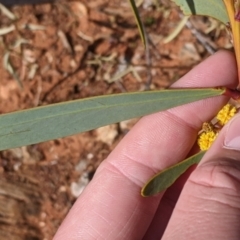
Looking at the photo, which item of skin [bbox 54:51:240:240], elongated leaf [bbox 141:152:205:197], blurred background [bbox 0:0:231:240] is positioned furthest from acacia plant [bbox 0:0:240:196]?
blurred background [bbox 0:0:231:240]

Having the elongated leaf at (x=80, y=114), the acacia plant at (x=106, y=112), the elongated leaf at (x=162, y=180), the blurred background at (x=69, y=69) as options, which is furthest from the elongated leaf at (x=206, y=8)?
the blurred background at (x=69, y=69)

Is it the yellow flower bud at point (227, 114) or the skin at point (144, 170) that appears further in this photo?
the skin at point (144, 170)

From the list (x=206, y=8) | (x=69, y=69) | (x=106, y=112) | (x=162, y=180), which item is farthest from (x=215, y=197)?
(x=69, y=69)

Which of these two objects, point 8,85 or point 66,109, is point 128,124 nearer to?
point 8,85

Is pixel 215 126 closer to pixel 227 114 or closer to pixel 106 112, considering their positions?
pixel 227 114

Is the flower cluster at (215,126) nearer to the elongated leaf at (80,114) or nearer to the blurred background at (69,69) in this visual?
the elongated leaf at (80,114)

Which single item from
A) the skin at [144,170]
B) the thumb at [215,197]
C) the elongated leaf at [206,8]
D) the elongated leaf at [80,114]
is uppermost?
the elongated leaf at [206,8]
